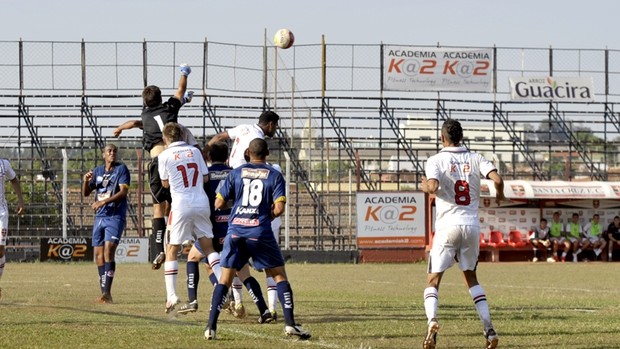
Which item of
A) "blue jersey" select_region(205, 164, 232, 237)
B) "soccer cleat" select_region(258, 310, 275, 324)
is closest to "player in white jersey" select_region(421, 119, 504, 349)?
"soccer cleat" select_region(258, 310, 275, 324)

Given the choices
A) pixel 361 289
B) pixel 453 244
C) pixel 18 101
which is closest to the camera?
pixel 453 244

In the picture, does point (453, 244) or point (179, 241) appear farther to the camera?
point (179, 241)

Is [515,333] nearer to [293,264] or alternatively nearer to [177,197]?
[177,197]

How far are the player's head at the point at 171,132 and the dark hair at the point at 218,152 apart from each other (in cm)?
65

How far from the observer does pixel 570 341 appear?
36.5ft

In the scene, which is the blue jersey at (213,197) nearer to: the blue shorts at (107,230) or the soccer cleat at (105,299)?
the soccer cleat at (105,299)

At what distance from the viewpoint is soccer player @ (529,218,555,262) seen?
36.2 meters

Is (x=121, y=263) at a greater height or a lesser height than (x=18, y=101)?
lesser

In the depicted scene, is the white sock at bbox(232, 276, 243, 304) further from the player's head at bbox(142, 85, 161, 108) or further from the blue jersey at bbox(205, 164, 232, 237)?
the player's head at bbox(142, 85, 161, 108)

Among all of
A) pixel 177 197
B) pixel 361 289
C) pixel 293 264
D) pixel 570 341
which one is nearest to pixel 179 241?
pixel 177 197

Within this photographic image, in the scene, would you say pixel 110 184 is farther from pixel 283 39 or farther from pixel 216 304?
pixel 283 39

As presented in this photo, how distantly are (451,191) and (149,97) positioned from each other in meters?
5.01

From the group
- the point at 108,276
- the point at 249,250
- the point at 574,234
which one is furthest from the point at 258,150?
the point at 574,234

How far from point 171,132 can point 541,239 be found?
24840mm
